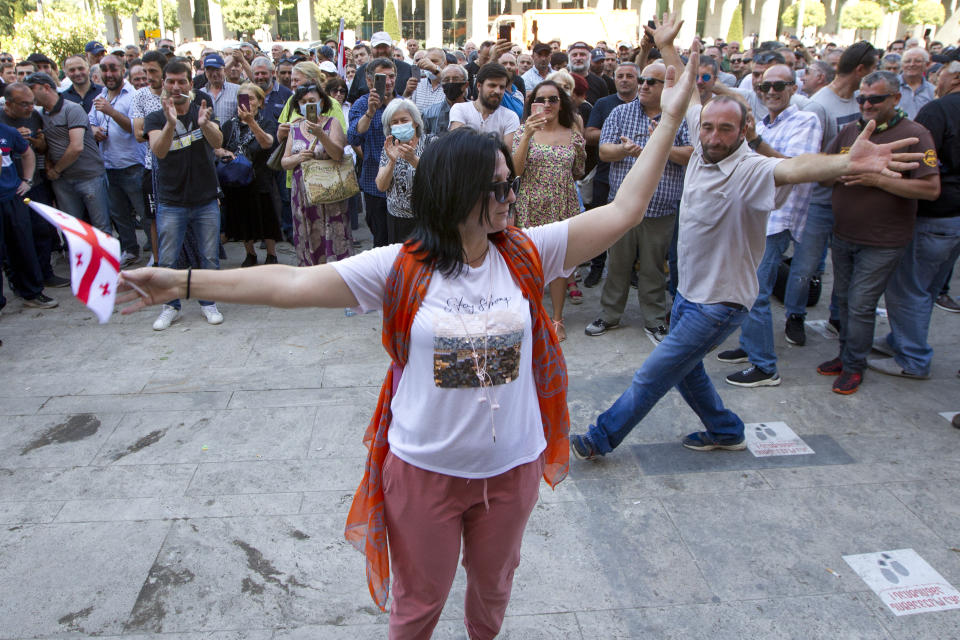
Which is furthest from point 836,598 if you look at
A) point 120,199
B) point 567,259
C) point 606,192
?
point 120,199

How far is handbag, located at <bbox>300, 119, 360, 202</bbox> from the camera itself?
6.18 m

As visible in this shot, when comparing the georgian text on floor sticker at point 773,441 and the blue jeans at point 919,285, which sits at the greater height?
the blue jeans at point 919,285

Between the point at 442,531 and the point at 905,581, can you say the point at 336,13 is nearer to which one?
the point at 905,581

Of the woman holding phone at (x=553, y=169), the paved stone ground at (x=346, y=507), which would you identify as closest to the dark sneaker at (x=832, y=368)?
the paved stone ground at (x=346, y=507)

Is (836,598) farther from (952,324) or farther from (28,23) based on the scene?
(28,23)

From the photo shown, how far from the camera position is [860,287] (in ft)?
16.0

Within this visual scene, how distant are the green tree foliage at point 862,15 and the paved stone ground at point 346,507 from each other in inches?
1980

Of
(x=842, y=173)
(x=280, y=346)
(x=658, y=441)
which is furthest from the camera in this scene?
(x=280, y=346)

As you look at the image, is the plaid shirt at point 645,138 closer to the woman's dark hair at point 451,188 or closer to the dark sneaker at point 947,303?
the dark sneaker at point 947,303

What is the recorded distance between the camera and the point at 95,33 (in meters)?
21.5

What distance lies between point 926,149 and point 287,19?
→ 57.8m

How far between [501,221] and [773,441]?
115 inches

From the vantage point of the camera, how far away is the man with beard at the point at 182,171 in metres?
5.92

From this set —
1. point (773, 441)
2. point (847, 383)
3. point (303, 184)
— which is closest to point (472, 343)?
point (773, 441)
